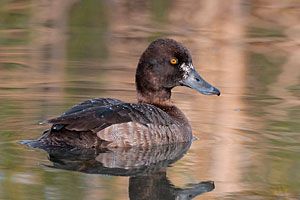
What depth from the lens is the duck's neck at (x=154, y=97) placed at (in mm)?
8961

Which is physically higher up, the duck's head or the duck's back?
the duck's head

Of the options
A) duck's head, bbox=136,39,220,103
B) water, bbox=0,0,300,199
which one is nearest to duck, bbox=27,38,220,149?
duck's head, bbox=136,39,220,103

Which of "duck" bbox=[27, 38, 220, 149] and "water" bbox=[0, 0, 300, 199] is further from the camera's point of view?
"duck" bbox=[27, 38, 220, 149]

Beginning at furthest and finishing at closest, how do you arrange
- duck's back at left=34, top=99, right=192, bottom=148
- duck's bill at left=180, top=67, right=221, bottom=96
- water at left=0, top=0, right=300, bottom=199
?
1. duck's bill at left=180, top=67, right=221, bottom=96
2. duck's back at left=34, top=99, right=192, bottom=148
3. water at left=0, top=0, right=300, bottom=199

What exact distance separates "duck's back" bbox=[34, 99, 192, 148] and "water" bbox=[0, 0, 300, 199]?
220 mm

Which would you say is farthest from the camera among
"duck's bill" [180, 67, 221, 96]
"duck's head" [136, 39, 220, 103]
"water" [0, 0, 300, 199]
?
"duck's bill" [180, 67, 221, 96]

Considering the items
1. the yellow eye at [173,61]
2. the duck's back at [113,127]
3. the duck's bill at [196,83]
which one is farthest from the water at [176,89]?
the yellow eye at [173,61]

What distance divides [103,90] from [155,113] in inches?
85.0

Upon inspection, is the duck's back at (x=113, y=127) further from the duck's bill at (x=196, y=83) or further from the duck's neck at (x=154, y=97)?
the duck's bill at (x=196, y=83)

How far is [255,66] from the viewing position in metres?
12.6

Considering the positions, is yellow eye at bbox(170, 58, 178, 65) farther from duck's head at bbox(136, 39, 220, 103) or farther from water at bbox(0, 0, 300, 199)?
water at bbox(0, 0, 300, 199)

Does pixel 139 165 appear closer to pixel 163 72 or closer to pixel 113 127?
pixel 113 127

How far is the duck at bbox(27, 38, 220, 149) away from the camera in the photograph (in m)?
7.89

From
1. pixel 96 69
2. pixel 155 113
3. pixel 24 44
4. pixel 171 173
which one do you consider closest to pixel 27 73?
pixel 96 69
